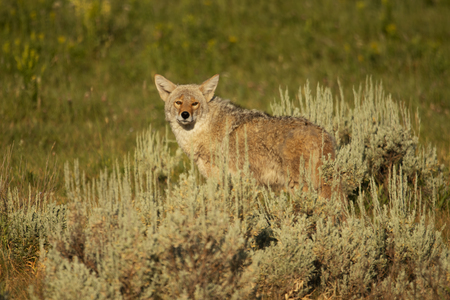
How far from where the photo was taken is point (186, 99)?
554 centimetres

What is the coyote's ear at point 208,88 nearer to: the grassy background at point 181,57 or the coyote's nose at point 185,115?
the coyote's nose at point 185,115

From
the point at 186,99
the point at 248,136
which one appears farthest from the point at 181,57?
the point at 248,136

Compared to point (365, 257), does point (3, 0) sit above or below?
above

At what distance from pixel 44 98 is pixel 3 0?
5.43 metres

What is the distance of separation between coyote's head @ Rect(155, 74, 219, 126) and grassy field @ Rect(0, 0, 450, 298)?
163 cm

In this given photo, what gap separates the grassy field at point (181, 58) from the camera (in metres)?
8.36

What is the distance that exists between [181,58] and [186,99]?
6613mm

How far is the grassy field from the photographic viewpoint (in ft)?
27.4

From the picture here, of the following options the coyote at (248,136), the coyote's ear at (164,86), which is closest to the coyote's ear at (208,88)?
the coyote at (248,136)

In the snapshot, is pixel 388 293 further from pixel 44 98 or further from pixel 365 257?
pixel 44 98

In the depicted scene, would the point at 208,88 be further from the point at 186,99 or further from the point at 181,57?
the point at 181,57

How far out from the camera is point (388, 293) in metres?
3.55

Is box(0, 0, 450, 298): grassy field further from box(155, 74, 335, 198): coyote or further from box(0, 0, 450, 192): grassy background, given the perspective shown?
box(155, 74, 335, 198): coyote

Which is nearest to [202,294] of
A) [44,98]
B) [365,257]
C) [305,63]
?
[365,257]
